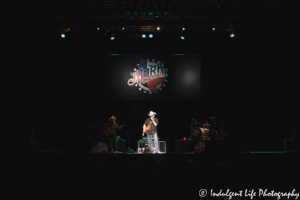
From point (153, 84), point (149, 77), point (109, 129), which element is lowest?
point (109, 129)

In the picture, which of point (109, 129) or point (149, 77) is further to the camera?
point (149, 77)

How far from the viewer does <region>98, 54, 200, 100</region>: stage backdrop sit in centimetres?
920

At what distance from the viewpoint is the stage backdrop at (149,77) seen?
9203 mm

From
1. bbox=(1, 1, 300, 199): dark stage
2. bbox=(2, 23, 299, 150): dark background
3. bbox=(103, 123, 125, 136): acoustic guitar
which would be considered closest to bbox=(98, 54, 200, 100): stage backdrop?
bbox=(1, 1, 300, 199): dark stage

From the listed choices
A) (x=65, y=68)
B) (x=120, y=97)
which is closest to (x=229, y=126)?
(x=120, y=97)

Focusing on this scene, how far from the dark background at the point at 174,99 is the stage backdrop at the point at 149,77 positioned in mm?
183

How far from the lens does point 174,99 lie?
9.22 metres

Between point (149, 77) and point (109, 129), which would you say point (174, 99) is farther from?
point (109, 129)

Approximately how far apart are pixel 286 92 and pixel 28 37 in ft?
30.6

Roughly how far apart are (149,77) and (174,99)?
47.7 inches

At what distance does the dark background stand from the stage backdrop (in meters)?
0.18

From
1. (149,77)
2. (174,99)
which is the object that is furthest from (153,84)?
(174,99)

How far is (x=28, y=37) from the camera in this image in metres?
8.88

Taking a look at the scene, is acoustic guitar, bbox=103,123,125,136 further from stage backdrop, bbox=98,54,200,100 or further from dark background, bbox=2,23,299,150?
stage backdrop, bbox=98,54,200,100
